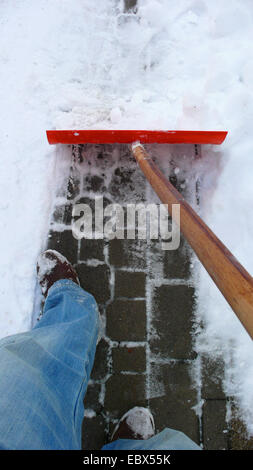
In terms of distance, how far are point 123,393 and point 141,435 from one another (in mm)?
222

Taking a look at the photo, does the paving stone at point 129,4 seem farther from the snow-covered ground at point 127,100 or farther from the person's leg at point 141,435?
the person's leg at point 141,435

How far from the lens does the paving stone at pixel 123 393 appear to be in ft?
5.92

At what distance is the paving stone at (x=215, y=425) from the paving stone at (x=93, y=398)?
22.8 inches

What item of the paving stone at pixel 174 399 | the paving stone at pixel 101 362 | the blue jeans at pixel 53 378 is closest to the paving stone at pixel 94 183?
the blue jeans at pixel 53 378

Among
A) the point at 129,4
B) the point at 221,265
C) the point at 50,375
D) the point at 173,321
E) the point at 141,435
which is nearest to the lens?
the point at 221,265

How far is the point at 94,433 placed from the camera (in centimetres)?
178

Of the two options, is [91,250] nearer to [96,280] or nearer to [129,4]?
[96,280]

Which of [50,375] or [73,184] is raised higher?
[73,184]

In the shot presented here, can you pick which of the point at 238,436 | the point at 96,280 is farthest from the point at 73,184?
the point at 238,436

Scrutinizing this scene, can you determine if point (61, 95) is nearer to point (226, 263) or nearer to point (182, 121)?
point (182, 121)

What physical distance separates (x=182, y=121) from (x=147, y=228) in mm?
665

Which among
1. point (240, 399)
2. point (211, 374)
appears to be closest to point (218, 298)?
point (211, 374)

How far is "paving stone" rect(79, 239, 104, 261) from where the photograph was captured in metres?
1.96

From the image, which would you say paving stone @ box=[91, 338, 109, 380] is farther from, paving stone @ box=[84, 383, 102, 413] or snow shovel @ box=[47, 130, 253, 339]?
snow shovel @ box=[47, 130, 253, 339]
